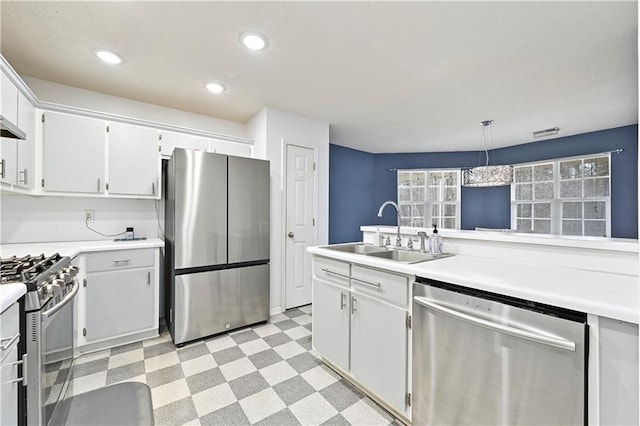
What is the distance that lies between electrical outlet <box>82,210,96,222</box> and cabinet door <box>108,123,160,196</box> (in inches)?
15.5

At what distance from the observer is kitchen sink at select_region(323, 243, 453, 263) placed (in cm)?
191

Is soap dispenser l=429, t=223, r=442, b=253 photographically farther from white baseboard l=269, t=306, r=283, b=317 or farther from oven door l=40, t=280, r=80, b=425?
oven door l=40, t=280, r=80, b=425

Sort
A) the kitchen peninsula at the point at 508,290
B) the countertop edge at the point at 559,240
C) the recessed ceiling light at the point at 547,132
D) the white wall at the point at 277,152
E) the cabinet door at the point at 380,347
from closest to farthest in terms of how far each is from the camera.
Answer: the kitchen peninsula at the point at 508,290 < the countertop edge at the point at 559,240 < the cabinet door at the point at 380,347 < the white wall at the point at 277,152 < the recessed ceiling light at the point at 547,132

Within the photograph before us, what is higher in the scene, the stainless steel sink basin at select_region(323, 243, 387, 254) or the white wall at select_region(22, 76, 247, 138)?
the white wall at select_region(22, 76, 247, 138)

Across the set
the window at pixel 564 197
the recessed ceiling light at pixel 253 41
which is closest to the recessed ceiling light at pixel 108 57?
the recessed ceiling light at pixel 253 41

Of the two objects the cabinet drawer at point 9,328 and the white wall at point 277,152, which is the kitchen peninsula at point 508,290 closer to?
the white wall at point 277,152

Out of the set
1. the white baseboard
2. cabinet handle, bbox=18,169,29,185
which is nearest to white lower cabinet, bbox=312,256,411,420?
the white baseboard

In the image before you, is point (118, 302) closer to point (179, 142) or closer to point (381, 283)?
point (179, 142)

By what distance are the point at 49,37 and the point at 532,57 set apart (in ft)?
11.7

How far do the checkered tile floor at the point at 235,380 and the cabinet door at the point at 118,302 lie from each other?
0.61ft

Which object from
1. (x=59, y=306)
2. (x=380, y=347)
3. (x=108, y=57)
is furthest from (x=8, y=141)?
(x=380, y=347)

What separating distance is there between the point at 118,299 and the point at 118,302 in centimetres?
3

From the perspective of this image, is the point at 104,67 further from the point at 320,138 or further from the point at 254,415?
the point at 254,415

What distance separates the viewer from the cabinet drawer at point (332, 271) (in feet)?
6.15
